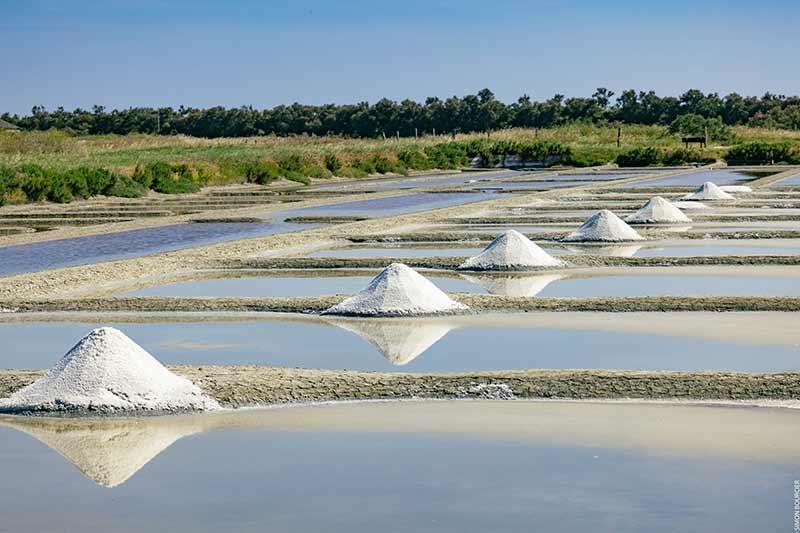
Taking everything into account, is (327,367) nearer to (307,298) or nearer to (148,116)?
(307,298)

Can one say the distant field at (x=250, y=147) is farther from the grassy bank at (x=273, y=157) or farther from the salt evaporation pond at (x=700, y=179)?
the salt evaporation pond at (x=700, y=179)

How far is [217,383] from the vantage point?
7.14m

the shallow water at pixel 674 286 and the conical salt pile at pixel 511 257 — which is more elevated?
the conical salt pile at pixel 511 257

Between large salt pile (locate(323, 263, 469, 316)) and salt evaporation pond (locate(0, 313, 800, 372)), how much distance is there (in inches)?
6.8

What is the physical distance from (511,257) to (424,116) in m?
82.0

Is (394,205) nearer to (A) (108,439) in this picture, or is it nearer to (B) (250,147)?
(A) (108,439)

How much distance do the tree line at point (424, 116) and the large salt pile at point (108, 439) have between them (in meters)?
77.8

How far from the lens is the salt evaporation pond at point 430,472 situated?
15.9 ft

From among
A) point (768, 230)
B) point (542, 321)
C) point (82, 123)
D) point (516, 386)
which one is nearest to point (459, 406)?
point (516, 386)

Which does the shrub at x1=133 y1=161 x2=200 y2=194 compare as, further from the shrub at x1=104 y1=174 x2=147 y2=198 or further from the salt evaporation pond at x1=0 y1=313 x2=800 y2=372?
the salt evaporation pond at x1=0 y1=313 x2=800 y2=372

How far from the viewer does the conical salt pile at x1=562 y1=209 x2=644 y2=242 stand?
15.9 metres

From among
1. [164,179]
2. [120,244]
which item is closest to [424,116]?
[164,179]

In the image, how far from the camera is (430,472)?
544 centimetres

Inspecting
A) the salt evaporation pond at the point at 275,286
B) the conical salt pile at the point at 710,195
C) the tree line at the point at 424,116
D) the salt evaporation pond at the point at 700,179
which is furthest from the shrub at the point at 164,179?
the tree line at the point at 424,116
